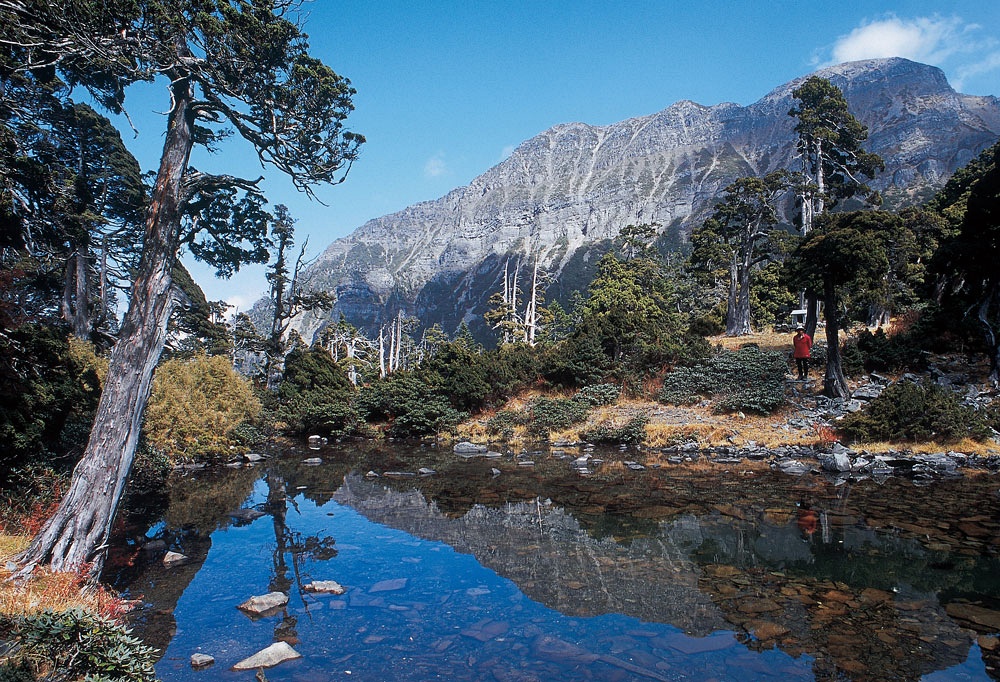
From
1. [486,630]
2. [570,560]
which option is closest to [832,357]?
[570,560]

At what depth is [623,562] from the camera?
26.4 ft

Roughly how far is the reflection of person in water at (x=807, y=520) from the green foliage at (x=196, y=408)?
1701 cm

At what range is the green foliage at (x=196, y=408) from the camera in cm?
1620

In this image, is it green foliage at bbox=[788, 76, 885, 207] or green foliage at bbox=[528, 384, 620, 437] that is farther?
green foliage at bbox=[788, 76, 885, 207]

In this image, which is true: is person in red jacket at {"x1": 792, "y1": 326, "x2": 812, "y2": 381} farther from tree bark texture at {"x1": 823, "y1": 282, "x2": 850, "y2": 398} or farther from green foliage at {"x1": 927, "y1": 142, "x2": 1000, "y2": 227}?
green foliage at {"x1": 927, "y1": 142, "x2": 1000, "y2": 227}

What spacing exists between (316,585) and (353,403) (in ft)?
61.3

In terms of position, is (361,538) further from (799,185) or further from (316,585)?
(799,185)

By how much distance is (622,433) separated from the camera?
19.1 meters

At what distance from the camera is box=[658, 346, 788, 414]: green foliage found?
60.4 feet

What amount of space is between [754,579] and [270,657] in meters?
6.10

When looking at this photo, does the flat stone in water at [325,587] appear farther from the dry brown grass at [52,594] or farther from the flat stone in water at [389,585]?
the dry brown grass at [52,594]

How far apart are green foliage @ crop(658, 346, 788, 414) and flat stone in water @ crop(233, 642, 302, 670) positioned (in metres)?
16.8

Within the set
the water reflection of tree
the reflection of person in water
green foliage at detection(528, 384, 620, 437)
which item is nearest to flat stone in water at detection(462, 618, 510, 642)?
the water reflection of tree

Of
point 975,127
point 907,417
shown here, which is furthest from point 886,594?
point 975,127
